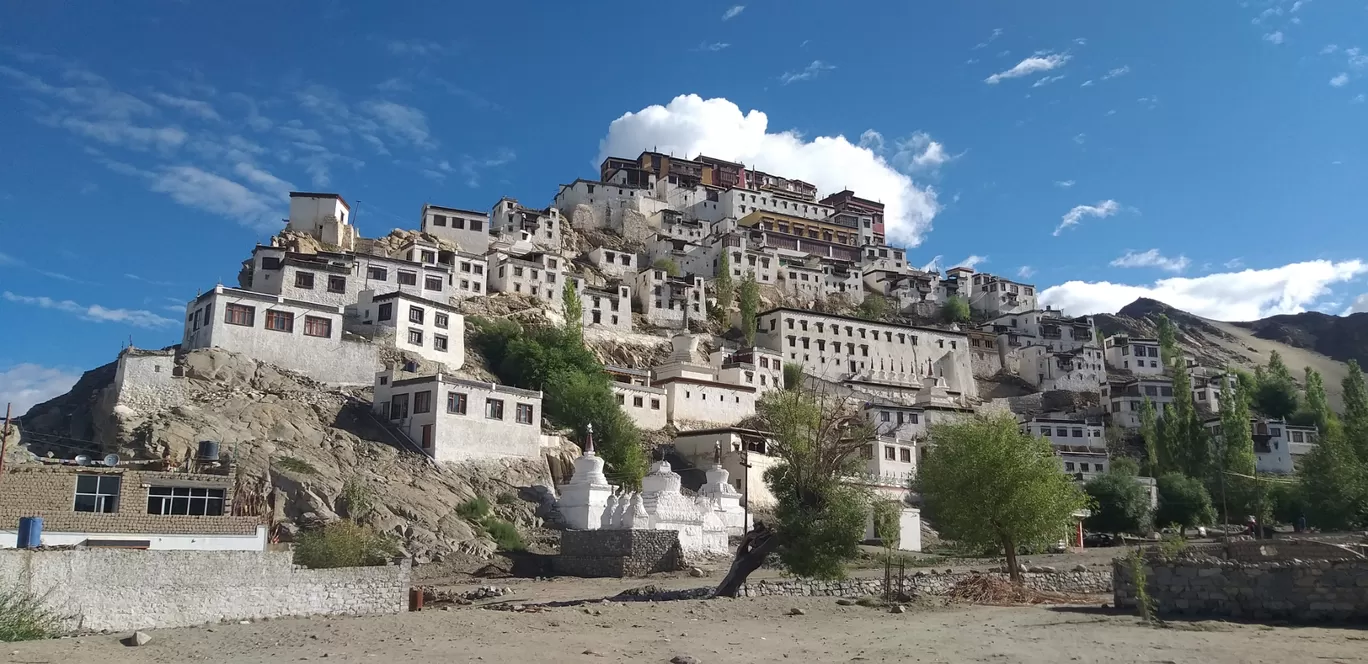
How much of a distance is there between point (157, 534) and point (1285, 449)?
87009mm

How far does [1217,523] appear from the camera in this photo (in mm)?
69250

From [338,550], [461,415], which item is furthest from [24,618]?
[461,415]

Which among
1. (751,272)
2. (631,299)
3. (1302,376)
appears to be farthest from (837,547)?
(1302,376)

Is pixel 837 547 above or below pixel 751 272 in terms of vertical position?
below

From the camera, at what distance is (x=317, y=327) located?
53.5 meters

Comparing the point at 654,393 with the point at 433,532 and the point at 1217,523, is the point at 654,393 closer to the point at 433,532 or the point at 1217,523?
the point at 433,532

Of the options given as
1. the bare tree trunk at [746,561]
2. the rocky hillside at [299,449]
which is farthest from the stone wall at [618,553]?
the bare tree trunk at [746,561]

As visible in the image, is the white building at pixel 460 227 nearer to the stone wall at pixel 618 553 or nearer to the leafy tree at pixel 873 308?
the leafy tree at pixel 873 308

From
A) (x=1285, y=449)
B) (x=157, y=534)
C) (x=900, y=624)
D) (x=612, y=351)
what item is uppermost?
(x=612, y=351)

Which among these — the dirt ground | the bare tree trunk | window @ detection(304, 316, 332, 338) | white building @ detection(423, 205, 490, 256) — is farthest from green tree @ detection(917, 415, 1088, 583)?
white building @ detection(423, 205, 490, 256)

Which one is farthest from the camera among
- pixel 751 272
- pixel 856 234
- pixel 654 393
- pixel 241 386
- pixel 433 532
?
pixel 856 234

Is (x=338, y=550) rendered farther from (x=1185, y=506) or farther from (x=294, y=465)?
(x=1185, y=506)

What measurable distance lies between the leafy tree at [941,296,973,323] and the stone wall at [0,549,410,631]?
88.8 m

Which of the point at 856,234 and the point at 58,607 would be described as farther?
the point at 856,234
